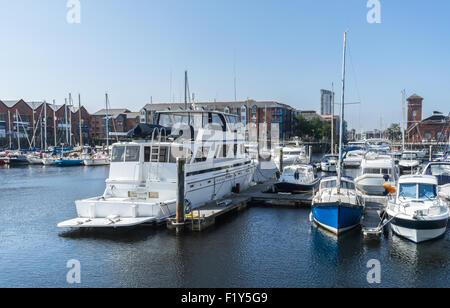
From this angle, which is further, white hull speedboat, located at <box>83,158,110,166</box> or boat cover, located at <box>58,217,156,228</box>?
white hull speedboat, located at <box>83,158,110,166</box>

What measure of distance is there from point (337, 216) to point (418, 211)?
3392 millimetres

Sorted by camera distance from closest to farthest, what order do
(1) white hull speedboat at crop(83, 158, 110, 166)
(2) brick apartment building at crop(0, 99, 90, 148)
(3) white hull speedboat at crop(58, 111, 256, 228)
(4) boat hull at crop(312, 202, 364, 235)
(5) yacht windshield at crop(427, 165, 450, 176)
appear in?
(4) boat hull at crop(312, 202, 364, 235), (3) white hull speedboat at crop(58, 111, 256, 228), (5) yacht windshield at crop(427, 165, 450, 176), (1) white hull speedboat at crop(83, 158, 110, 166), (2) brick apartment building at crop(0, 99, 90, 148)

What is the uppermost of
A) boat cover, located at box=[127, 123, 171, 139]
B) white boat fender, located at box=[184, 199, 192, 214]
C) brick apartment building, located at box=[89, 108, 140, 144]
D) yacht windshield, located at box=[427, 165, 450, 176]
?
brick apartment building, located at box=[89, 108, 140, 144]

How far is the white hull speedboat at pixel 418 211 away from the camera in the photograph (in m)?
15.3

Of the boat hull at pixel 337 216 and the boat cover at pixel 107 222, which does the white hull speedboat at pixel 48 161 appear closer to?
the boat cover at pixel 107 222

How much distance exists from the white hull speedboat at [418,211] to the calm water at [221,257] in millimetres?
524

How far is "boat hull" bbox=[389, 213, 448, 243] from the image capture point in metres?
15.3

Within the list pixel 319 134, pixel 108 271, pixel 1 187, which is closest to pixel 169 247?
pixel 108 271

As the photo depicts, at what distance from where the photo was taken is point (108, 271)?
524 inches

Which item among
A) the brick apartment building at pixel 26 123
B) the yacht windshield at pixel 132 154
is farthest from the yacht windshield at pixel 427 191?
the brick apartment building at pixel 26 123

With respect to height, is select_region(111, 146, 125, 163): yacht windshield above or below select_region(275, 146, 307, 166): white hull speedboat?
above

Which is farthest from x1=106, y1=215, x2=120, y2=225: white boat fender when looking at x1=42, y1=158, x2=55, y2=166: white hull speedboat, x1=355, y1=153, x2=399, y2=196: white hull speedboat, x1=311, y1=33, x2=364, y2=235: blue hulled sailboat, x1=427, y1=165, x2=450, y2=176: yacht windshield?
x1=42, y1=158, x2=55, y2=166: white hull speedboat

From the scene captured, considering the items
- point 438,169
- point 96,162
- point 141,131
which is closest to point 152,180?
point 141,131

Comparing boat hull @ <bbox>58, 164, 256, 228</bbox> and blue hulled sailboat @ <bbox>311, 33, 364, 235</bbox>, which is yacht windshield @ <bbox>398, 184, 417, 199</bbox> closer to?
blue hulled sailboat @ <bbox>311, 33, 364, 235</bbox>
